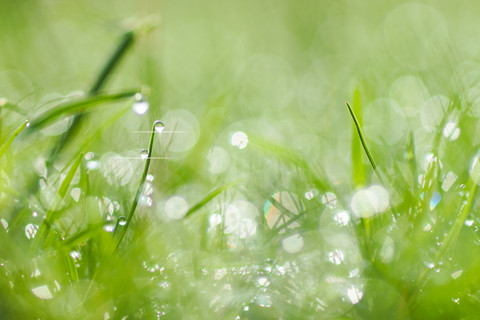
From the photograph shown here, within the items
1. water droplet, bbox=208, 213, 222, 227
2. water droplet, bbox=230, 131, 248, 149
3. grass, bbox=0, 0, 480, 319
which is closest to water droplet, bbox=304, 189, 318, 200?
grass, bbox=0, 0, 480, 319

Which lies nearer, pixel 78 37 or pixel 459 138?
pixel 459 138

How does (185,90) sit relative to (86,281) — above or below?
above

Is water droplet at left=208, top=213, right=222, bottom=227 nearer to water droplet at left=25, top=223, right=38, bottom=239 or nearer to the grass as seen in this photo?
the grass

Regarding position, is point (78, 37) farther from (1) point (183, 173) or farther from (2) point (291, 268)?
(2) point (291, 268)

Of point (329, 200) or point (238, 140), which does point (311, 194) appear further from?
point (238, 140)

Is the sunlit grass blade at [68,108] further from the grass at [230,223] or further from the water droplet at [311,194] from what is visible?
the water droplet at [311,194]

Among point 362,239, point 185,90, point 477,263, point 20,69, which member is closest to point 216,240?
point 362,239
